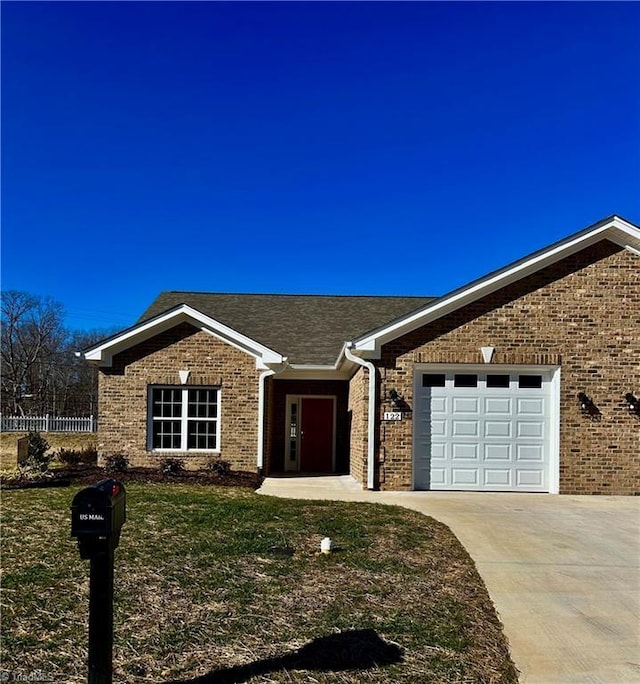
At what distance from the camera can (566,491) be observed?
1217 centimetres

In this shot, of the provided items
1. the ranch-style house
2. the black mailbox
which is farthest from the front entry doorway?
the black mailbox

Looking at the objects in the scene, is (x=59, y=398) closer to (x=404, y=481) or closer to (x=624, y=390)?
(x=404, y=481)

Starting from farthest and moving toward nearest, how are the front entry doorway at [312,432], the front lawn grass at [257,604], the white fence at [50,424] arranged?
the white fence at [50,424] < the front entry doorway at [312,432] < the front lawn grass at [257,604]

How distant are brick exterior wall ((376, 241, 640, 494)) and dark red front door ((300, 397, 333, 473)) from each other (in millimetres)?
4956

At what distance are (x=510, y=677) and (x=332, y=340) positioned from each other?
44.9ft

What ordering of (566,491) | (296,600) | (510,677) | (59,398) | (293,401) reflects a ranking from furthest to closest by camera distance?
(59,398), (293,401), (566,491), (296,600), (510,677)

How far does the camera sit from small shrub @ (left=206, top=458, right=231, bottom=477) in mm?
13626

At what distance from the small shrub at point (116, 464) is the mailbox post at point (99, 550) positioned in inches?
413

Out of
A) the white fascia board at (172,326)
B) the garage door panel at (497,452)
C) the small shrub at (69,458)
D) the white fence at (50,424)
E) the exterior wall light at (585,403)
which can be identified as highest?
the white fascia board at (172,326)

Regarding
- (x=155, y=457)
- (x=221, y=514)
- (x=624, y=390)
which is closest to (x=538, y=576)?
(x=221, y=514)

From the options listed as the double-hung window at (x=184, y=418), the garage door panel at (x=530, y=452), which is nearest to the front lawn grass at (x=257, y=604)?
Result: the garage door panel at (x=530, y=452)

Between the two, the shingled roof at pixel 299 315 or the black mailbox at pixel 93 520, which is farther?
the shingled roof at pixel 299 315

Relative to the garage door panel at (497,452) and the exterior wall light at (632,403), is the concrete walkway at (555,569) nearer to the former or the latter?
the garage door panel at (497,452)

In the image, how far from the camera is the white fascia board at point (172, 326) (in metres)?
14.0
